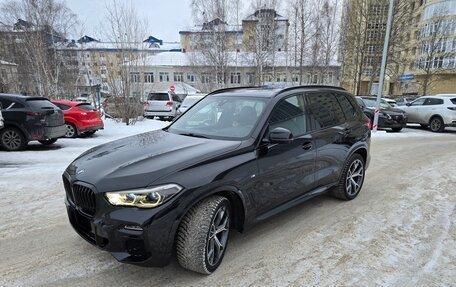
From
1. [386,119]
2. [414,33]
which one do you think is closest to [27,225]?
[386,119]

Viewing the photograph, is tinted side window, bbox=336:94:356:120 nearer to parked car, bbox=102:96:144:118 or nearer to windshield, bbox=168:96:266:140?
windshield, bbox=168:96:266:140

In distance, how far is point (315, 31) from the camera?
2709 centimetres

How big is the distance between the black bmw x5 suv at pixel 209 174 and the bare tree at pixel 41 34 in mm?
20977

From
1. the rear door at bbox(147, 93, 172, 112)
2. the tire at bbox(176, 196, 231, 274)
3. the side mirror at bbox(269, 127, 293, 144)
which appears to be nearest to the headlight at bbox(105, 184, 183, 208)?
the tire at bbox(176, 196, 231, 274)

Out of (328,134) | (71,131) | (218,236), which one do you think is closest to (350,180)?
(328,134)

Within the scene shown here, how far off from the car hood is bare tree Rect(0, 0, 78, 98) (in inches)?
821

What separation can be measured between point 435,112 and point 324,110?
13.0 metres

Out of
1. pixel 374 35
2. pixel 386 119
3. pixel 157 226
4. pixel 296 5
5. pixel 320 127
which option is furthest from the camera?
pixel 374 35

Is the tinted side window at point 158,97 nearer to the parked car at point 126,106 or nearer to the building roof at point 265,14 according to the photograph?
the parked car at point 126,106

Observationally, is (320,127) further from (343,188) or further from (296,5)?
(296,5)

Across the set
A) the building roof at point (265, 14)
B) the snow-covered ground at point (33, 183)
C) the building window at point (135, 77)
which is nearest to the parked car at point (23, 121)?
the snow-covered ground at point (33, 183)

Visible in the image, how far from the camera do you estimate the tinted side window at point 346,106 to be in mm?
4548

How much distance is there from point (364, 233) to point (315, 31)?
27052 millimetres

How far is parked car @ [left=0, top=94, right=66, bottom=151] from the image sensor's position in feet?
25.3
